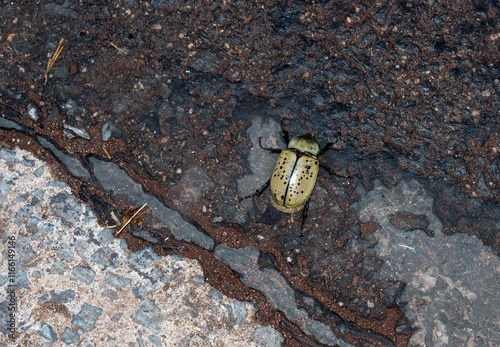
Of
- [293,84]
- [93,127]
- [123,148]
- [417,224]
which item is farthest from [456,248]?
[93,127]

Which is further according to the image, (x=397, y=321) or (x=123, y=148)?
(x=123, y=148)

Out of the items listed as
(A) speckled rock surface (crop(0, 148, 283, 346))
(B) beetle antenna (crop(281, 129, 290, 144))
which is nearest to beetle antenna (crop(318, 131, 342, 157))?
(B) beetle antenna (crop(281, 129, 290, 144))

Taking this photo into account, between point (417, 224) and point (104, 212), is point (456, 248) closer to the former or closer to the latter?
point (417, 224)

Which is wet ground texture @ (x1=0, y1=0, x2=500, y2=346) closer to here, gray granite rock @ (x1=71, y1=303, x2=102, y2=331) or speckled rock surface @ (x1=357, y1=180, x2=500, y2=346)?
speckled rock surface @ (x1=357, y1=180, x2=500, y2=346)

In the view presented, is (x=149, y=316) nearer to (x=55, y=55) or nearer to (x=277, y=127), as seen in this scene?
(x=277, y=127)

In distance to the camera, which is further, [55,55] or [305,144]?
[55,55]

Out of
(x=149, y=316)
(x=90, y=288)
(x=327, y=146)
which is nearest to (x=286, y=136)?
(x=327, y=146)
